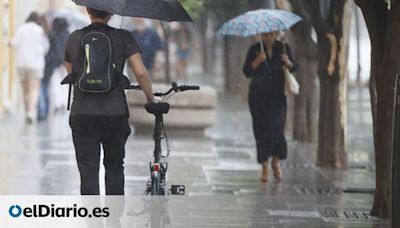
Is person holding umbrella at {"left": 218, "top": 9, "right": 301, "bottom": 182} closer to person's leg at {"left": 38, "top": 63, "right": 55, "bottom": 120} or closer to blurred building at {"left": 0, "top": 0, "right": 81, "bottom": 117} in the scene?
blurred building at {"left": 0, "top": 0, "right": 81, "bottom": 117}

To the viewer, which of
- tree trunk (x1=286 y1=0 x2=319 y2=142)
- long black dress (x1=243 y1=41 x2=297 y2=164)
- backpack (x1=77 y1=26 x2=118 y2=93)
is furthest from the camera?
tree trunk (x1=286 y1=0 x2=319 y2=142)

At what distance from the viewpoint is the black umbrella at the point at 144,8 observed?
8.52 m

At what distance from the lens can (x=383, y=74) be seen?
33.8 ft

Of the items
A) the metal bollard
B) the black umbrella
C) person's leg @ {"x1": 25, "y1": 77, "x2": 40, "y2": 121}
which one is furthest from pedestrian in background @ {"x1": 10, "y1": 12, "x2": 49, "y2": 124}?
the metal bollard

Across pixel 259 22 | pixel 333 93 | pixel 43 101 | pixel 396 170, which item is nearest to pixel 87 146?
pixel 396 170

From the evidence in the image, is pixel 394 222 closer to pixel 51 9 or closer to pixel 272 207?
pixel 272 207

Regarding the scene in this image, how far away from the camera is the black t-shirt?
848cm

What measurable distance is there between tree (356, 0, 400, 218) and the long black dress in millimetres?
2485

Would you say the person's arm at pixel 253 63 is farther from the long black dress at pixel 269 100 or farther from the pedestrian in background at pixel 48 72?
the pedestrian in background at pixel 48 72

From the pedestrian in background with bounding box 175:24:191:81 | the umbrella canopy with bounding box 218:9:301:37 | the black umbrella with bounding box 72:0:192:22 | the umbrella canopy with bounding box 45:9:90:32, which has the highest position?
the black umbrella with bounding box 72:0:192:22

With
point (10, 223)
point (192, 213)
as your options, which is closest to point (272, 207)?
point (192, 213)

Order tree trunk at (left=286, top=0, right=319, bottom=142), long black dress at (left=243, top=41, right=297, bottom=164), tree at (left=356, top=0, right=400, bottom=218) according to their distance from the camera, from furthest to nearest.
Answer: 1. tree trunk at (left=286, top=0, right=319, bottom=142)
2. long black dress at (left=243, top=41, right=297, bottom=164)
3. tree at (left=356, top=0, right=400, bottom=218)

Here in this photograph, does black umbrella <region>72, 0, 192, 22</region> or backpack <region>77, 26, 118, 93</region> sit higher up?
black umbrella <region>72, 0, 192, 22</region>

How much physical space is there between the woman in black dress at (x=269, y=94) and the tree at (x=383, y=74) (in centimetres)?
246
